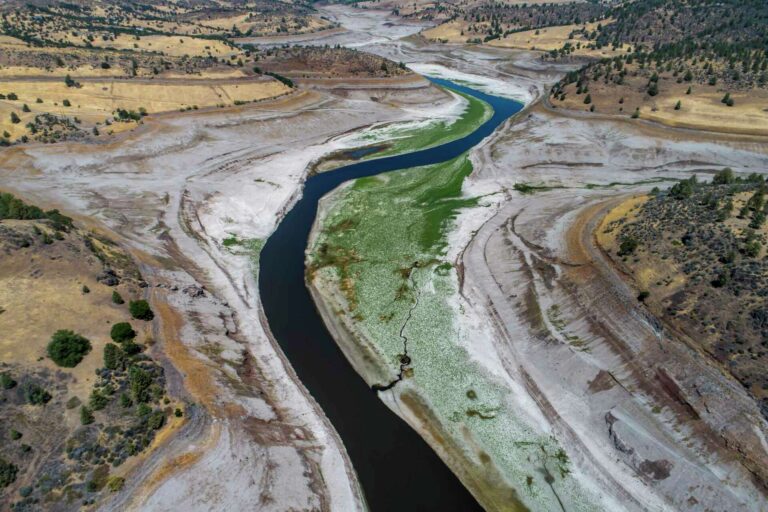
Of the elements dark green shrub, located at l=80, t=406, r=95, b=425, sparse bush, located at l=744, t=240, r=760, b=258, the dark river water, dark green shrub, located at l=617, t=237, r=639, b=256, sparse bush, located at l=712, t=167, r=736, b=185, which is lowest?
the dark river water

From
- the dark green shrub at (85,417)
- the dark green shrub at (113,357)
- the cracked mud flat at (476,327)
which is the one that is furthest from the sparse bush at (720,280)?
the dark green shrub at (85,417)

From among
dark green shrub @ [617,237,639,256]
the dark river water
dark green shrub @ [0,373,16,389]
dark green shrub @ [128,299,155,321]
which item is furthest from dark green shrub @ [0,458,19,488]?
dark green shrub @ [617,237,639,256]

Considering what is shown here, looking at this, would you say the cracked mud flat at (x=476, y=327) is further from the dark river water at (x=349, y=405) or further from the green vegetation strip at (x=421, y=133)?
the green vegetation strip at (x=421, y=133)

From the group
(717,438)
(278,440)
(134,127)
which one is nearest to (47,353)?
(278,440)

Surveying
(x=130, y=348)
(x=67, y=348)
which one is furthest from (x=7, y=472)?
(x=130, y=348)

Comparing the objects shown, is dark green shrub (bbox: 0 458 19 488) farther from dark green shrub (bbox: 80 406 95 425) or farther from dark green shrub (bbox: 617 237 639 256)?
dark green shrub (bbox: 617 237 639 256)

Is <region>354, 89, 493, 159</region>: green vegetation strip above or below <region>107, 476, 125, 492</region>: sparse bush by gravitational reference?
above
